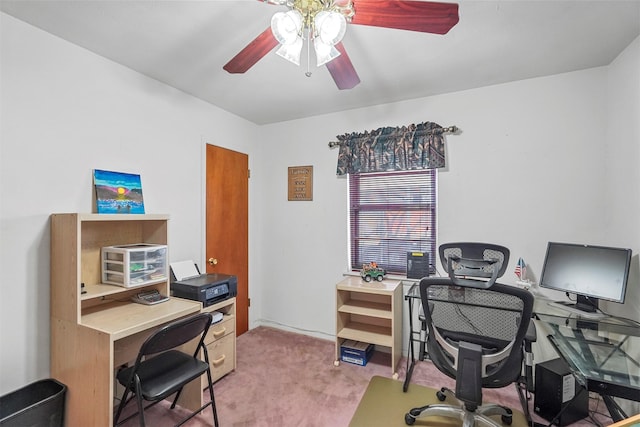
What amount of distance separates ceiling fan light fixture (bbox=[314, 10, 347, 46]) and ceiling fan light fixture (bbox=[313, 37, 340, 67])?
0.17ft

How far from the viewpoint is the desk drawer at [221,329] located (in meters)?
2.30

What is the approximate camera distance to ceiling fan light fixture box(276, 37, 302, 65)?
1.35m

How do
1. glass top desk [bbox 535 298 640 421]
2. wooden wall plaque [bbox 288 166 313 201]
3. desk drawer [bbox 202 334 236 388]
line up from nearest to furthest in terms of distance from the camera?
glass top desk [bbox 535 298 640 421]
desk drawer [bbox 202 334 236 388]
wooden wall plaque [bbox 288 166 313 201]

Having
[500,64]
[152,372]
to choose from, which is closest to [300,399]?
[152,372]

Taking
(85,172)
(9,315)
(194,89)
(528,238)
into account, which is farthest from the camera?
(194,89)

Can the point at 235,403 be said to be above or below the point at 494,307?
below

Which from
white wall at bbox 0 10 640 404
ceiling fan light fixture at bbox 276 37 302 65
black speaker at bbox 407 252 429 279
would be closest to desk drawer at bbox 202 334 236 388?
white wall at bbox 0 10 640 404

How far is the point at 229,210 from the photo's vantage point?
3.13m

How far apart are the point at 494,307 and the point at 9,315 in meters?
2.76

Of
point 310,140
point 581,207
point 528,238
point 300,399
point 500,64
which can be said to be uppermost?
point 500,64

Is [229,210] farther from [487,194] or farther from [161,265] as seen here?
[487,194]

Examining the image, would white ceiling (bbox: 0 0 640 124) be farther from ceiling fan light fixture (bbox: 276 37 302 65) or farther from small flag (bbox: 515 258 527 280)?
small flag (bbox: 515 258 527 280)

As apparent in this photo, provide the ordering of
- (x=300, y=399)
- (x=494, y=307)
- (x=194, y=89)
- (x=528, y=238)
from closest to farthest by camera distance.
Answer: (x=494, y=307) → (x=300, y=399) → (x=528, y=238) → (x=194, y=89)

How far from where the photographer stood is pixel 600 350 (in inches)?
60.9
